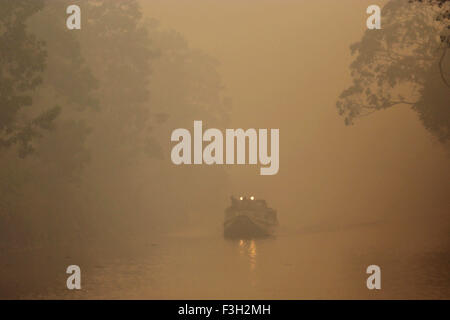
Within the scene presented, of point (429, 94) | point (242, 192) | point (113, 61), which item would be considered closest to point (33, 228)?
point (113, 61)

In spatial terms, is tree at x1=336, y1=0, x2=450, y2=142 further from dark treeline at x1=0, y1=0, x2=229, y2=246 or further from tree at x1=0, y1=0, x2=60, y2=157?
tree at x1=0, y1=0, x2=60, y2=157

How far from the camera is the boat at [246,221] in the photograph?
35531mm

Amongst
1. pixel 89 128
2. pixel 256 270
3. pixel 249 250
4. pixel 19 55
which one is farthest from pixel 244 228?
pixel 19 55

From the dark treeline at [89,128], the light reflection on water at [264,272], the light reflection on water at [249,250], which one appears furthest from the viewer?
the dark treeline at [89,128]

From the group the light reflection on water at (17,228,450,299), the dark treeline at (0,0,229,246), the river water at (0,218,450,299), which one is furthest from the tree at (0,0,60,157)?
the light reflection on water at (17,228,450,299)

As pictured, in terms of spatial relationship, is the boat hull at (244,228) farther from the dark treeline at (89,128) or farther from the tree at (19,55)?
the tree at (19,55)

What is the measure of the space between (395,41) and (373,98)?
3.32 m

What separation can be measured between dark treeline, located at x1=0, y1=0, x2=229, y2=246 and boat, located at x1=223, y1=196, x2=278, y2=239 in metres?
5.37

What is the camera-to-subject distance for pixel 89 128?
1325 inches

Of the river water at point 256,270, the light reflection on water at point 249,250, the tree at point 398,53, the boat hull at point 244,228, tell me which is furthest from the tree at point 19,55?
the tree at point 398,53

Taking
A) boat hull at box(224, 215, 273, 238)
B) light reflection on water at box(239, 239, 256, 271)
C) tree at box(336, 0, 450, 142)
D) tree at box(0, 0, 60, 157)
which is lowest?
light reflection on water at box(239, 239, 256, 271)

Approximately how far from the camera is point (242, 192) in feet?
235

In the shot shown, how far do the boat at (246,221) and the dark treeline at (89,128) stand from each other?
17.6 ft

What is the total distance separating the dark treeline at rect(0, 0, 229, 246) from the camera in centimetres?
2688
